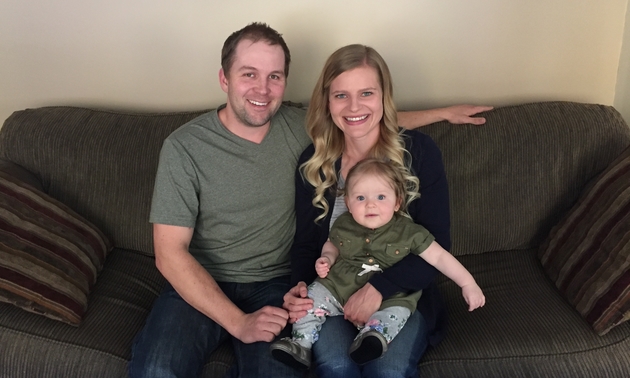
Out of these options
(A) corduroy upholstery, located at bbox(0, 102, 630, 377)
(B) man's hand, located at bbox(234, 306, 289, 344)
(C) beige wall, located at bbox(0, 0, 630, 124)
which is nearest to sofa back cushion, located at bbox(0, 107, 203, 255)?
(A) corduroy upholstery, located at bbox(0, 102, 630, 377)

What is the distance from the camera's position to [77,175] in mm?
2133

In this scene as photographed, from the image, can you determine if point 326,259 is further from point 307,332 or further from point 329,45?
point 329,45

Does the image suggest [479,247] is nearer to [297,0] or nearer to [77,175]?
[297,0]

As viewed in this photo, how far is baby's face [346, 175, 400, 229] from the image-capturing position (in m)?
1.58

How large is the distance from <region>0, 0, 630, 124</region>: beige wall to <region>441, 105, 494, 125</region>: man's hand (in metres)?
0.28

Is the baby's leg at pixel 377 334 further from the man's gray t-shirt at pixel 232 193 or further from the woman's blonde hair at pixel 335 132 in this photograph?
the man's gray t-shirt at pixel 232 193

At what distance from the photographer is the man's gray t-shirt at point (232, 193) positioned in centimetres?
171

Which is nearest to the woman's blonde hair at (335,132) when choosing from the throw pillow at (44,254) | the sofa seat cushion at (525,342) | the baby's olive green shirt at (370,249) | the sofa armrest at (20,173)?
the baby's olive green shirt at (370,249)

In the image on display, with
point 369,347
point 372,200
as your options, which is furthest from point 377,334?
point 372,200

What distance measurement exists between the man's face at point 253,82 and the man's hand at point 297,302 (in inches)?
21.7

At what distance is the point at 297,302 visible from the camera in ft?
5.22

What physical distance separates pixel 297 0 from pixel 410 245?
4.00 ft

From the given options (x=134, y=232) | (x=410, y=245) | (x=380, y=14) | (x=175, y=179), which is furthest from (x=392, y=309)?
(x=380, y=14)

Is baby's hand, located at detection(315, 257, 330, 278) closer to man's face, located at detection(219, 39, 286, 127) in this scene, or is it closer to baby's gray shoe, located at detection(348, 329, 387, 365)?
baby's gray shoe, located at detection(348, 329, 387, 365)
